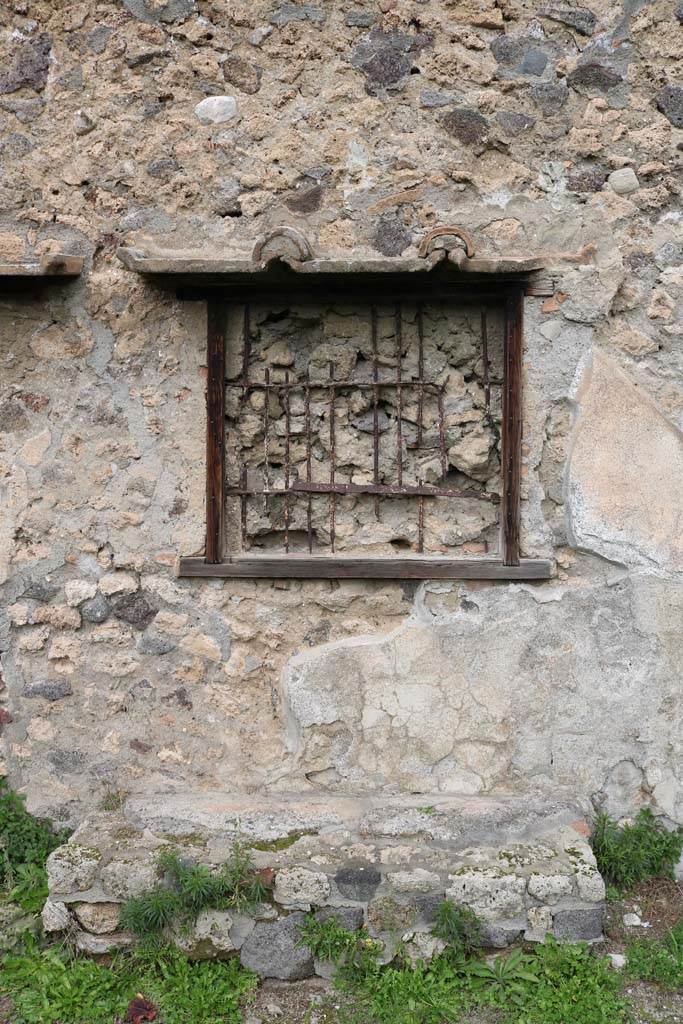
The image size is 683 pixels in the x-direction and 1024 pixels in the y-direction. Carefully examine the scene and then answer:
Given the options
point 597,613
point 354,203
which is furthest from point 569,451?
point 354,203

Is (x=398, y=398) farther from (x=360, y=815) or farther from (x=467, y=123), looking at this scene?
(x=360, y=815)

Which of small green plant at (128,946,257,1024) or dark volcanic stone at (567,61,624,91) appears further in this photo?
dark volcanic stone at (567,61,624,91)

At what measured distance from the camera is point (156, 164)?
310cm

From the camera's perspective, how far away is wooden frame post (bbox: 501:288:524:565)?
10.1 ft

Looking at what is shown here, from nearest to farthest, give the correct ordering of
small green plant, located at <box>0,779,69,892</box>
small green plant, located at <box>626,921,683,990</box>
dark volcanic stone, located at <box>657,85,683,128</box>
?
small green plant, located at <box>626,921,683,990</box> → dark volcanic stone, located at <box>657,85,683,128</box> → small green plant, located at <box>0,779,69,892</box>

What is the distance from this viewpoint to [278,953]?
104 inches


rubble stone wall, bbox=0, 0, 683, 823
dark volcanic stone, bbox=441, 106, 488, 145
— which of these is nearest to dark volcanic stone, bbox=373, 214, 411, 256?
rubble stone wall, bbox=0, 0, 683, 823

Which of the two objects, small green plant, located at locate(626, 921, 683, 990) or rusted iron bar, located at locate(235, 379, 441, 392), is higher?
rusted iron bar, located at locate(235, 379, 441, 392)

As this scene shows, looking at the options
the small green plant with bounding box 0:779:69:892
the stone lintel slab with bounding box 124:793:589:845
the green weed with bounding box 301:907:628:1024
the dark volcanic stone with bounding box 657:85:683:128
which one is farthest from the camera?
the small green plant with bounding box 0:779:69:892

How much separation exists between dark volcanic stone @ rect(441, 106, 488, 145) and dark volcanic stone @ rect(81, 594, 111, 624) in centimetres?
229

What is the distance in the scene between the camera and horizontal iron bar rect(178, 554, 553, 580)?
307 centimetres

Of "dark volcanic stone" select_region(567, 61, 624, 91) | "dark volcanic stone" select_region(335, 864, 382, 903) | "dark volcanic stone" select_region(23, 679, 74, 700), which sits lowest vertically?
"dark volcanic stone" select_region(335, 864, 382, 903)

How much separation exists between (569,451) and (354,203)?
127 centimetres

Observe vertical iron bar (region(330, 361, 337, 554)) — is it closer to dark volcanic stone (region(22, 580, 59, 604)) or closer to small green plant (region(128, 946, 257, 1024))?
dark volcanic stone (region(22, 580, 59, 604))
